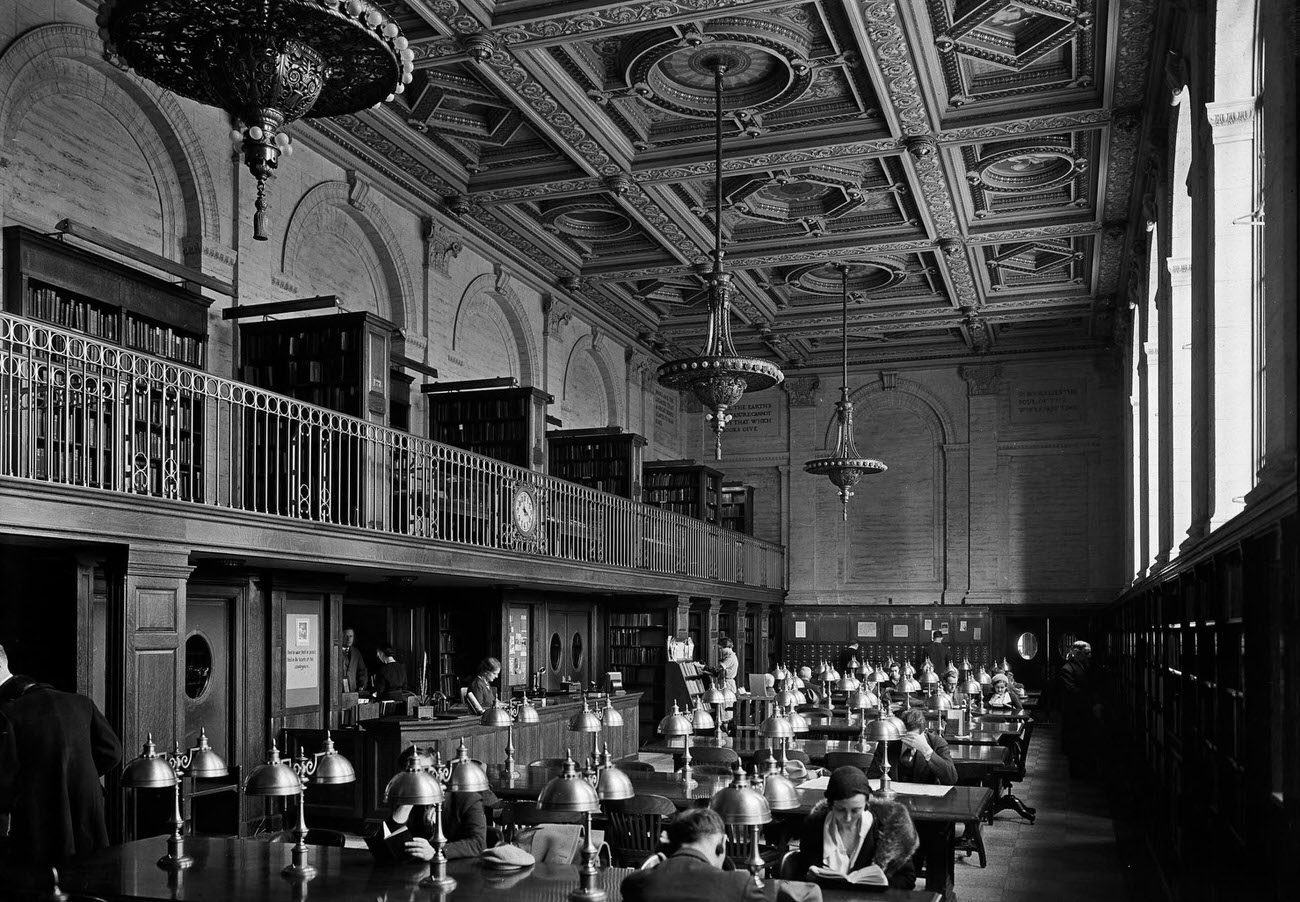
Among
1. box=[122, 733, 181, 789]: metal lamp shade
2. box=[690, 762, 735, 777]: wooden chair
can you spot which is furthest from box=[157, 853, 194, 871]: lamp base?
box=[690, 762, 735, 777]: wooden chair

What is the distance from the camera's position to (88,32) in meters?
A: 9.09

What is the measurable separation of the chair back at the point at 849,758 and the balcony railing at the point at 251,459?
3619 millimetres

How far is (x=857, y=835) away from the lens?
500 cm

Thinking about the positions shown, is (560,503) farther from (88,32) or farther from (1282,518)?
(1282,518)

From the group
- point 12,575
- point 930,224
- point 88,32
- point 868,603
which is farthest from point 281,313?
point 868,603

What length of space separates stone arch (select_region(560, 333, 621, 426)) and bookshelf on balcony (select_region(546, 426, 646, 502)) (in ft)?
3.28

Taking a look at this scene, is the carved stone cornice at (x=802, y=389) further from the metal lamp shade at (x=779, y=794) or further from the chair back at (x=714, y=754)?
the metal lamp shade at (x=779, y=794)

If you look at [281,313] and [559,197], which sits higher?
[559,197]

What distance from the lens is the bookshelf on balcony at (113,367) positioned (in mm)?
7145

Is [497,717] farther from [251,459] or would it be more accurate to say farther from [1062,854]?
[1062,854]

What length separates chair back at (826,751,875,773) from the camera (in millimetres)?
7781

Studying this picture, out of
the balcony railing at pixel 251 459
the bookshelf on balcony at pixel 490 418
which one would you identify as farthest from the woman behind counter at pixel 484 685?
the bookshelf on balcony at pixel 490 418

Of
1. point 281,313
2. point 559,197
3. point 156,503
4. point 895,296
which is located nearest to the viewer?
point 156,503

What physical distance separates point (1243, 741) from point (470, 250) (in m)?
11.2
